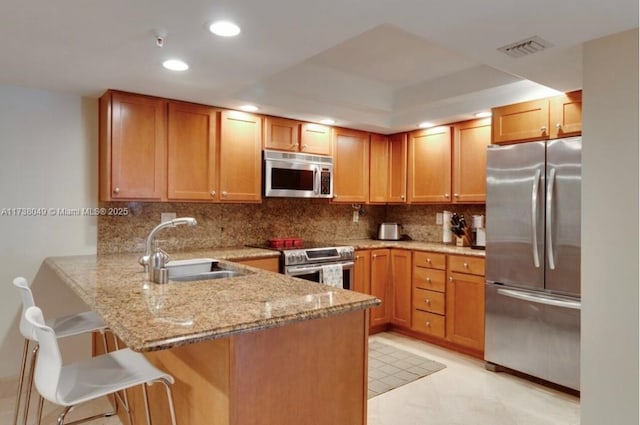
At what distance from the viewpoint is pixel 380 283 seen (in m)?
4.34

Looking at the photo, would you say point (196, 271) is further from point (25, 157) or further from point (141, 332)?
point (141, 332)

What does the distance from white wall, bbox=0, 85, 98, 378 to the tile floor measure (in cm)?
61

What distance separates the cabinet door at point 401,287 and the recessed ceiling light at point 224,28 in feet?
9.24

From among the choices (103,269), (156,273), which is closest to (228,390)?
(156,273)

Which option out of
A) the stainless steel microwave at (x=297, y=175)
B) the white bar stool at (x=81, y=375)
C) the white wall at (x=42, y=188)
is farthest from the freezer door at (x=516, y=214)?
the white wall at (x=42, y=188)

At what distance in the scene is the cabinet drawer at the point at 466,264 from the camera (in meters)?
3.58

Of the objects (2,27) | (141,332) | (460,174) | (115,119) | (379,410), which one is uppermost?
(2,27)

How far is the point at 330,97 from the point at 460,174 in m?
1.46

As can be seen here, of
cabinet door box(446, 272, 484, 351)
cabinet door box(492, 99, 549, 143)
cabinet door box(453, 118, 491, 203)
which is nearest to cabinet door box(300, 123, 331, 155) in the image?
cabinet door box(453, 118, 491, 203)

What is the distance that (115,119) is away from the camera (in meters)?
3.18

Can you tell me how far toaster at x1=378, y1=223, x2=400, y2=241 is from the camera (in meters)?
4.87

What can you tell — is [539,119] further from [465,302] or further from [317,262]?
[317,262]

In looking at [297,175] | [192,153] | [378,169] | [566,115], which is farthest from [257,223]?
[566,115]

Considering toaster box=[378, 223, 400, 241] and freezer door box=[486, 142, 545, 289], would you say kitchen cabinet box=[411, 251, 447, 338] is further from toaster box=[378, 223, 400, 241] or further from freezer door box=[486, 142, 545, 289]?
toaster box=[378, 223, 400, 241]
